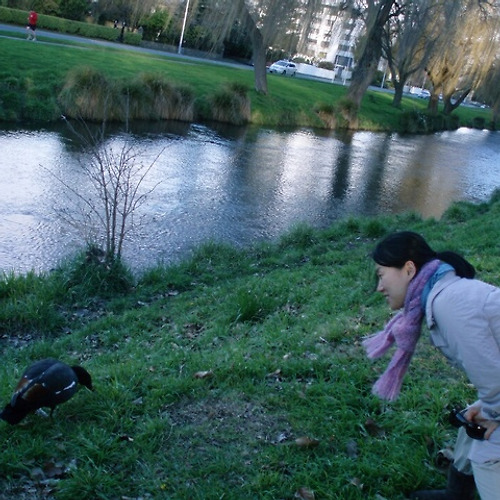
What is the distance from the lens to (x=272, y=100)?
99.4 feet

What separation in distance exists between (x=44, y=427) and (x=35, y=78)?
18.6 m

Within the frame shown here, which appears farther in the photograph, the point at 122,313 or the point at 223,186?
the point at 223,186

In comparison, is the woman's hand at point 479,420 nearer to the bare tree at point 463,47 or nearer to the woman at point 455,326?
the woman at point 455,326

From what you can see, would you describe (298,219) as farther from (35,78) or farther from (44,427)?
(35,78)

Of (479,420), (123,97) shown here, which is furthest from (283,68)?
(479,420)

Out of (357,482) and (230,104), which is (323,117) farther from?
(357,482)

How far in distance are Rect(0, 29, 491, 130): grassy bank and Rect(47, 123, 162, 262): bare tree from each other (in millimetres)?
5114

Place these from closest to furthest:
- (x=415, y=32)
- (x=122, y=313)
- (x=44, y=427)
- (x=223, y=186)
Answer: (x=44, y=427) < (x=122, y=313) < (x=223, y=186) < (x=415, y=32)

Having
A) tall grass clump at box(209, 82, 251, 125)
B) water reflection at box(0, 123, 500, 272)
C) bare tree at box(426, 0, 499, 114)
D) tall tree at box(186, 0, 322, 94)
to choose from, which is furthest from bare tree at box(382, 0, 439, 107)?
tall grass clump at box(209, 82, 251, 125)

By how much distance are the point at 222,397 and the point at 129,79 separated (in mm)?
19366

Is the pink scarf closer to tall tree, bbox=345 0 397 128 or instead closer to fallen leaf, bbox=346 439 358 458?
fallen leaf, bbox=346 439 358 458

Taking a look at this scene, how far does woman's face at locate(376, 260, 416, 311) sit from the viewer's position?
290 cm

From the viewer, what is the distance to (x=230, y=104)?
25469mm

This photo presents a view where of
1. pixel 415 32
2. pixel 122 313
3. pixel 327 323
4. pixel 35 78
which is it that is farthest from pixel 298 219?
pixel 415 32
